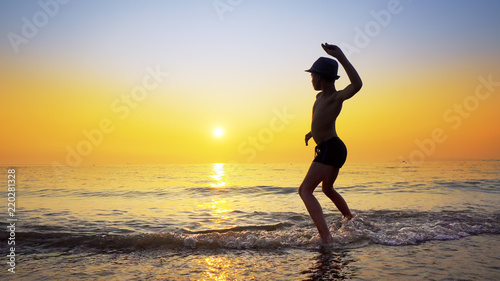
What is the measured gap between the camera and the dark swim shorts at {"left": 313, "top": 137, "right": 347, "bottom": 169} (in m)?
4.71

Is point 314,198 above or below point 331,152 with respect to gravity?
below

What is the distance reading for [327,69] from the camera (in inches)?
184

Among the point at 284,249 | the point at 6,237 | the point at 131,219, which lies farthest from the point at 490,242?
the point at 6,237

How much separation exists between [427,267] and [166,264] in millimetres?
2635

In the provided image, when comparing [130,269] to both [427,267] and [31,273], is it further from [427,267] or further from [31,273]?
[427,267]

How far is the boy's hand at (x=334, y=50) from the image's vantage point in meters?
4.09

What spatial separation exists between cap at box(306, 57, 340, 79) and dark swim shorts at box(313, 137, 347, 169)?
0.84 meters

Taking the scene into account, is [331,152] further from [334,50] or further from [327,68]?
[334,50]

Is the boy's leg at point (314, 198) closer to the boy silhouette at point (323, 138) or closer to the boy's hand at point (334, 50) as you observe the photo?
the boy silhouette at point (323, 138)

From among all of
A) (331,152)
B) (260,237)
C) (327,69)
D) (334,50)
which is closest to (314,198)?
(331,152)

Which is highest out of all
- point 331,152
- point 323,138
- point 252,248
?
point 323,138

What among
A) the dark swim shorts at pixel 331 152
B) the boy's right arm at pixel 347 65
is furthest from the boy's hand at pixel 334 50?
the dark swim shorts at pixel 331 152

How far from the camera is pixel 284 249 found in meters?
4.45

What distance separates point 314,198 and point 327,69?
67.0 inches
